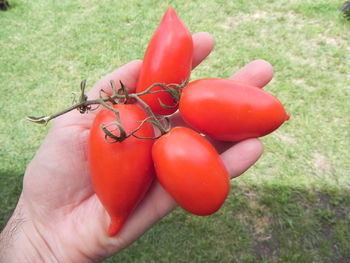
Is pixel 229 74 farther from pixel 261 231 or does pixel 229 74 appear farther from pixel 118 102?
pixel 118 102

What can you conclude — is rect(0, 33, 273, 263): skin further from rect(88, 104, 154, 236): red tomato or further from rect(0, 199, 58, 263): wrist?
rect(88, 104, 154, 236): red tomato

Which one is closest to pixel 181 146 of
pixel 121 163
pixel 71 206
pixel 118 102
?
pixel 121 163

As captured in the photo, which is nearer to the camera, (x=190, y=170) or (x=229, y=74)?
(x=190, y=170)

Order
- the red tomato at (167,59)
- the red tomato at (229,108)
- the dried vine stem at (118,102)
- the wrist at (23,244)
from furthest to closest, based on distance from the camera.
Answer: the wrist at (23,244) < the red tomato at (167,59) < the red tomato at (229,108) < the dried vine stem at (118,102)

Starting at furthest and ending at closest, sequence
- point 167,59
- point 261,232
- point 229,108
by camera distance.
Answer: point 261,232 → point 167,59 → point 229,108

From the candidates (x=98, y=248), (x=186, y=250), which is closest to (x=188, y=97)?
(x=98, y=248)

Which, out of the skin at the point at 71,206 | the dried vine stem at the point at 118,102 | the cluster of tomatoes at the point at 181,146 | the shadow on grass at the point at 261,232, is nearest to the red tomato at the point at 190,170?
the cluster of tomatoes at the point at 181,146

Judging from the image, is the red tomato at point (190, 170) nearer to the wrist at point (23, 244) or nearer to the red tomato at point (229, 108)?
the red tomato at point (229, 108)

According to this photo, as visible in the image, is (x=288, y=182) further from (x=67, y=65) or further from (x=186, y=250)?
(x=67, y=65)
